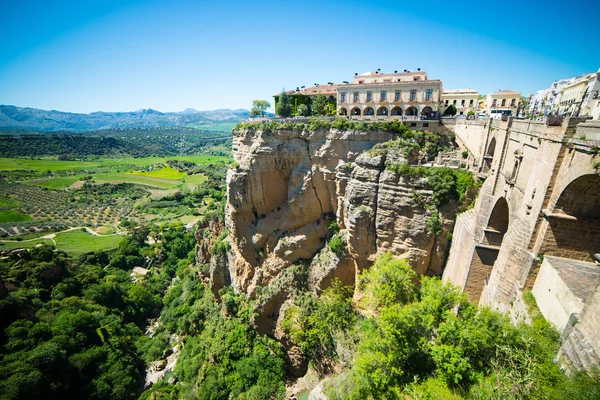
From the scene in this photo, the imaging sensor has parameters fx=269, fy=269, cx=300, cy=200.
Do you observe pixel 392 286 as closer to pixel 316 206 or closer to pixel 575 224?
pixel 575 224

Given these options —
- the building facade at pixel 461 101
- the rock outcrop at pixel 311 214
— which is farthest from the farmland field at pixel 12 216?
the building facade at pixel 461 101

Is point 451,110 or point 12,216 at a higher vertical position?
point 451,110

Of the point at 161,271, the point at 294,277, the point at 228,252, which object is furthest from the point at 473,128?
the point at 161,271

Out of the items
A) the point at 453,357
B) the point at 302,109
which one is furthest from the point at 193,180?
the point at 453,357

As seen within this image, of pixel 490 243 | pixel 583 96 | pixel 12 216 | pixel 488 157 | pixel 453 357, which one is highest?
pixel 583 96

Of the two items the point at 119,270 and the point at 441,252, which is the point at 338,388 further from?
the point at 119,270

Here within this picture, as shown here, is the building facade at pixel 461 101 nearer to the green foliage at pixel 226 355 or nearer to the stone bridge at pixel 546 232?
the stone bridge at pixel 546 232
